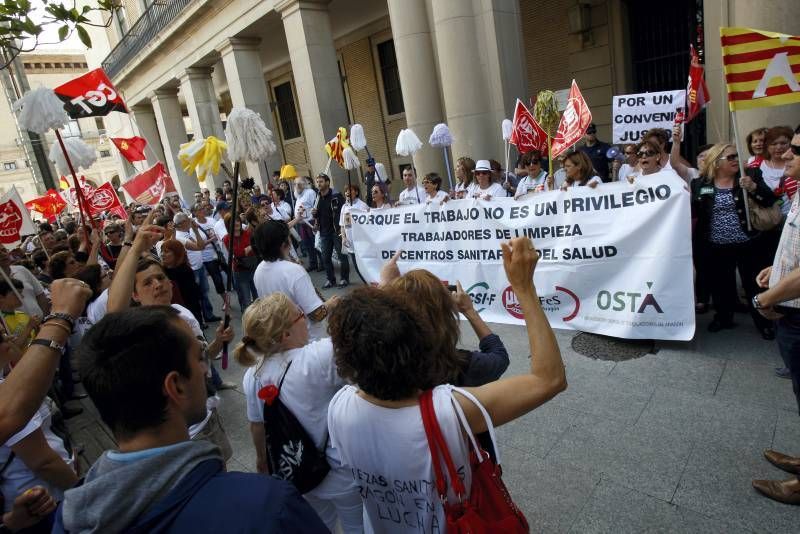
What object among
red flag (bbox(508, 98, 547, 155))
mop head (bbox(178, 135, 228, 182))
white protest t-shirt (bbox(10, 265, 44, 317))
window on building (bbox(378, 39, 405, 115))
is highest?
window on building (bbox(378, 39, 405, 115))

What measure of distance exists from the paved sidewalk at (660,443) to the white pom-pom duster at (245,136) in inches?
97.8

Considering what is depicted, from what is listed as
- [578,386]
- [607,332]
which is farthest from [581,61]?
[578,386]

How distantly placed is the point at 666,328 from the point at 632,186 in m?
1.36

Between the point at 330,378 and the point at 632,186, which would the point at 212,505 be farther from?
the point at 632,186

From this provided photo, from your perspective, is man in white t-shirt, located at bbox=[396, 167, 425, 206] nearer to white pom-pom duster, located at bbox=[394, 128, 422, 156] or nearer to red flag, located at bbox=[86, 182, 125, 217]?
white pom-pom duster, located at bbox=[394, 128, 422, 156]

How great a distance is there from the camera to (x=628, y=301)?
15.2 feet

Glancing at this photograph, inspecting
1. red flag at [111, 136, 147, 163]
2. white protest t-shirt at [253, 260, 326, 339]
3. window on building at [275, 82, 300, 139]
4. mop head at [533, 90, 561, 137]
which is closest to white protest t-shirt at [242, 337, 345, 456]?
white protest t-shirt at [253, 260, 326, 339]

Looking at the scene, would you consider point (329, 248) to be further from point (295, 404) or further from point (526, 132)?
point (295, 404)

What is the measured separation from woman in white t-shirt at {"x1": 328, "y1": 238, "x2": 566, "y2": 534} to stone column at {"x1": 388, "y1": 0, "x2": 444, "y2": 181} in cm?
946

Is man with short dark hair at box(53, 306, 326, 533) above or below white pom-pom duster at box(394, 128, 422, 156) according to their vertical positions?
below

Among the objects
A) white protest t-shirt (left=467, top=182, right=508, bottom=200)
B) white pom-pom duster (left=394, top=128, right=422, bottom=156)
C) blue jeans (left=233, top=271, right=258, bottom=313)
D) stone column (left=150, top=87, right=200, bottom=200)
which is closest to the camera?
white protest t-shirt (left=467, top=182, right=508, bottom=200)

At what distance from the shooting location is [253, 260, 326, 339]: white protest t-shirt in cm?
368

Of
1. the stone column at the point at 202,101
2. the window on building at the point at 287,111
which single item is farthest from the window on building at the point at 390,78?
the window on building at the point at 287,111

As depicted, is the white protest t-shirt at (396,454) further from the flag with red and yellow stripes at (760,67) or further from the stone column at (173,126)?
the stone column at (173,126)
